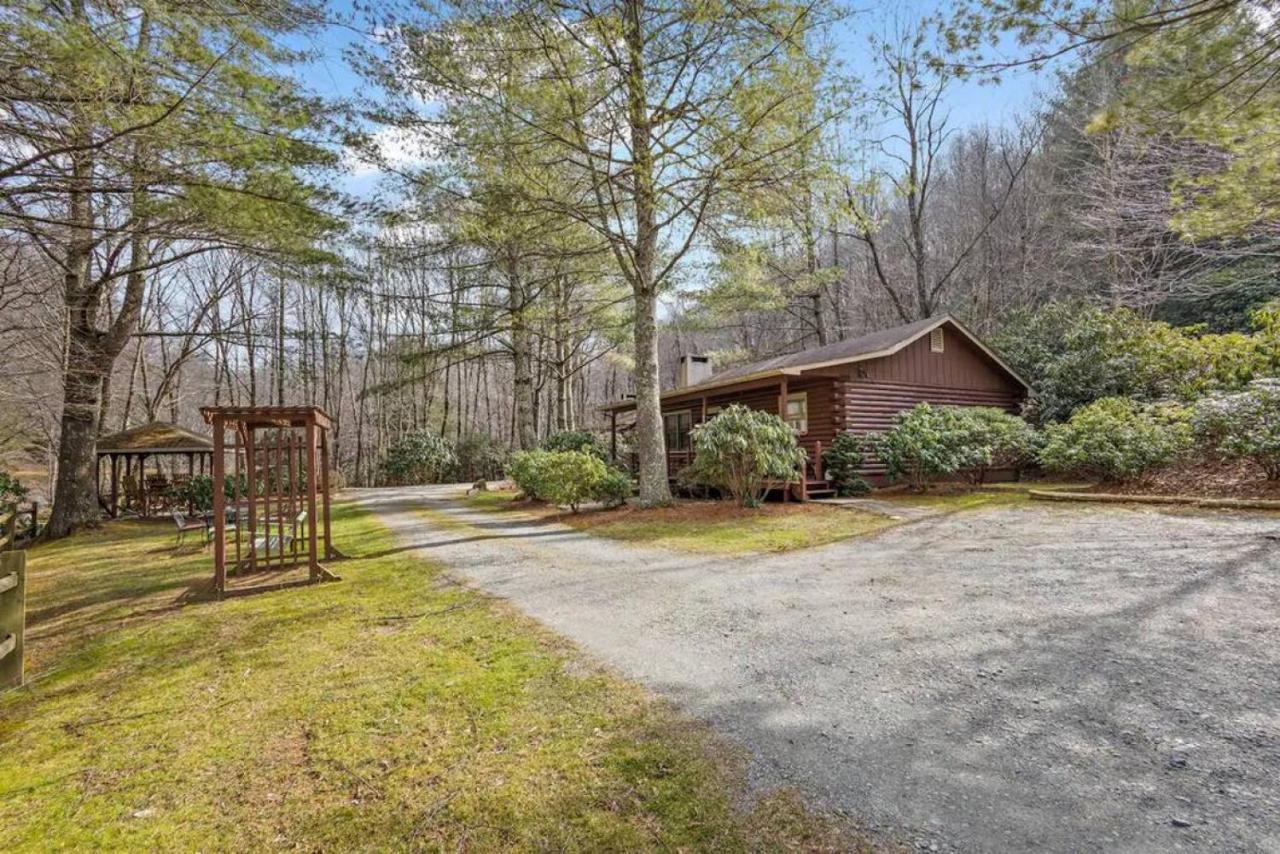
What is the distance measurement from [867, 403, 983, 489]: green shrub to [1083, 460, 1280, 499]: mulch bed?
7.03 feet

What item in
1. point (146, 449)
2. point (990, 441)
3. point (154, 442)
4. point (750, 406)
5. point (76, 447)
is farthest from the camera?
point (750, 406)

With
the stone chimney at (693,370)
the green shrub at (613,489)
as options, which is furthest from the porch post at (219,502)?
the stone chimney at (693,370)

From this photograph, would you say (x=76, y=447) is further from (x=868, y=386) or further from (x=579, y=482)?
(x=868, y=386)

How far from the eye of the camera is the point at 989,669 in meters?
3.41

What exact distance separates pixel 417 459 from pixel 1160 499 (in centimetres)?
2464

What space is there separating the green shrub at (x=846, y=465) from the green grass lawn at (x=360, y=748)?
985 centimetres

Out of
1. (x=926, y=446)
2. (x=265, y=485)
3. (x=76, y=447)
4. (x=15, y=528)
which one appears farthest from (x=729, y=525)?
(x=76, y=447)

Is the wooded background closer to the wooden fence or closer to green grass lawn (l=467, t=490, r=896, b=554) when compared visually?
the wooden fence

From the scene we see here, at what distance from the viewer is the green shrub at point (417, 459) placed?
85.8 ft

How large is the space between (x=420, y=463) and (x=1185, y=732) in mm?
26530

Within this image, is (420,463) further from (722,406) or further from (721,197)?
(721,197)

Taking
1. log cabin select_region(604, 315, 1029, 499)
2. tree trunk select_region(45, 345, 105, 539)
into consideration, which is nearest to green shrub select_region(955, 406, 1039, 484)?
log cabin select_region(604, 315, 1029, 499)

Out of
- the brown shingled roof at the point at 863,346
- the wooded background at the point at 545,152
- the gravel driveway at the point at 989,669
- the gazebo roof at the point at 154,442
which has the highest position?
the wooded background at the point at 545,152

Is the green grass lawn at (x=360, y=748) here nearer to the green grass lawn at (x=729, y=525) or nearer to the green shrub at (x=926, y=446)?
the green grass lawn at (x=729, y=525)
